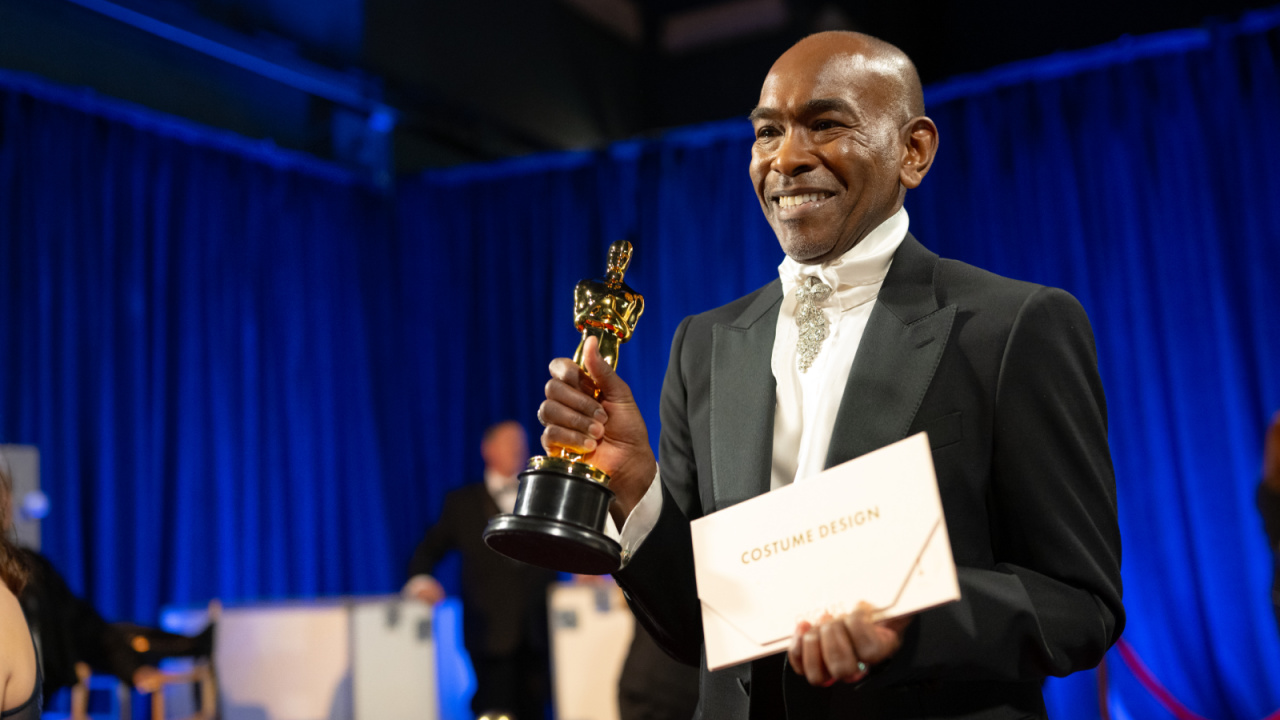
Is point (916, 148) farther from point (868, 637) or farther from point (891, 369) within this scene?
point (868, 637)

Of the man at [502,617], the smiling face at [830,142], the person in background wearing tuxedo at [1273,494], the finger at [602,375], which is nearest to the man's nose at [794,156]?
the smiling face at [830,142]

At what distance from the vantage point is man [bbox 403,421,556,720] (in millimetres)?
5145

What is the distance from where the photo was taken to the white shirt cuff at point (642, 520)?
43.4 inches

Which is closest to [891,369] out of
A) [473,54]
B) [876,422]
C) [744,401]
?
[876,422]

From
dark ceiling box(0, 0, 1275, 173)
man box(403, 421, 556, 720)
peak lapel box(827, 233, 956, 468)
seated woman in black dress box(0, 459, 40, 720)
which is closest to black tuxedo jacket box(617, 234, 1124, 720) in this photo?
peak lapel box(827, 233, 956, 468)

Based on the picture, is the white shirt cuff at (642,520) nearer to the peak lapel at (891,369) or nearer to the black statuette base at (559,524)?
the black statuette base at (559,524)

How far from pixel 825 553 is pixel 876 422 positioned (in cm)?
21

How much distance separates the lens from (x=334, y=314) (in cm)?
641

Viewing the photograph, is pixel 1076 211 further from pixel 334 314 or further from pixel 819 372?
pixel 819 372

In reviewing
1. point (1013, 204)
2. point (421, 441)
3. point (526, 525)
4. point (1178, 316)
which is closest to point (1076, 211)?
point (1013, 204)

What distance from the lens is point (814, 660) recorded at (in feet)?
2.75

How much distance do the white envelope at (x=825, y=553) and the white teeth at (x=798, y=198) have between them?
1.19 ft

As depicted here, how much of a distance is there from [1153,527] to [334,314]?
457 centimetres

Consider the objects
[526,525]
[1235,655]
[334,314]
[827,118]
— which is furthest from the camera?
[334,314]
